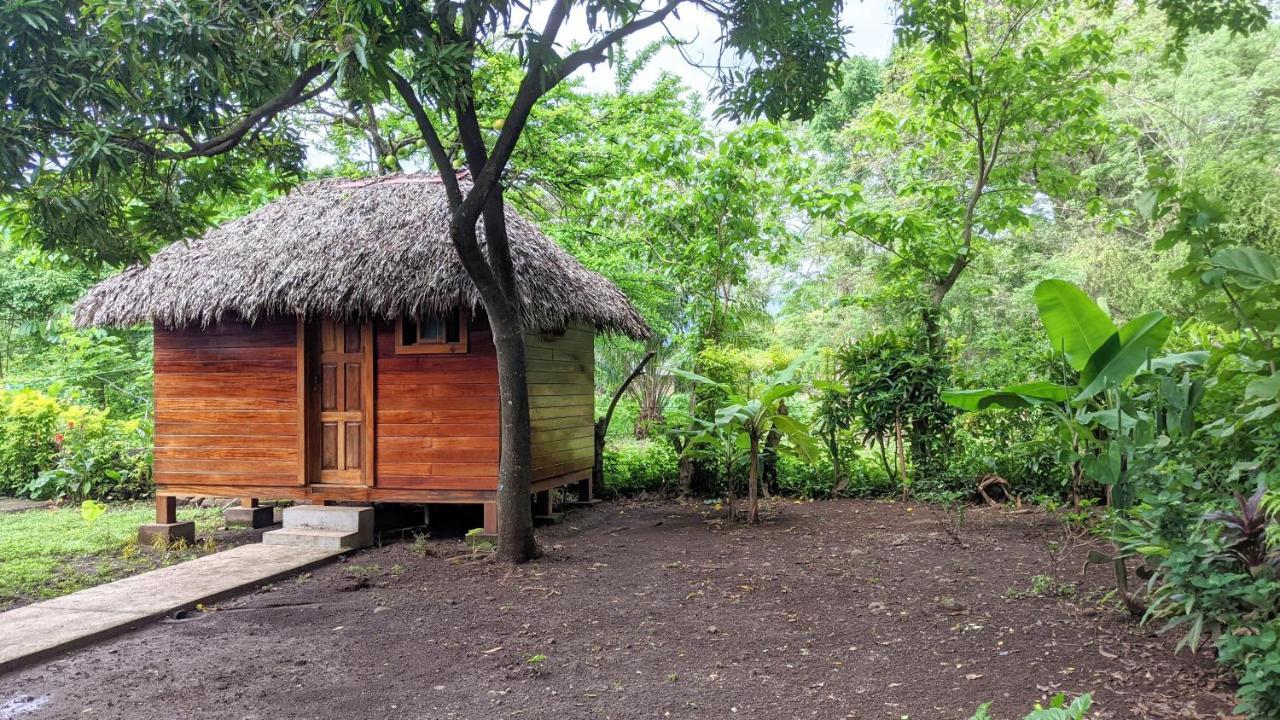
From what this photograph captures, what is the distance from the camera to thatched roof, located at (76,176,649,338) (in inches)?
261

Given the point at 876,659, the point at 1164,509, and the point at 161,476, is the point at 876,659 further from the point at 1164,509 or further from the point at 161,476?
the point at 161,476

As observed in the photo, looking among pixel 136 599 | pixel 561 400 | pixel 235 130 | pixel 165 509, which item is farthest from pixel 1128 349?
pixel 165 509

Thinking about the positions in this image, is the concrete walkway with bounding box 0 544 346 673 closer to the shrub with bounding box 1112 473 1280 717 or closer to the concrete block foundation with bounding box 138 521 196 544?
the concrete block foundation with bounding box 138 521 196 544

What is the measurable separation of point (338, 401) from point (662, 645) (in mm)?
4646

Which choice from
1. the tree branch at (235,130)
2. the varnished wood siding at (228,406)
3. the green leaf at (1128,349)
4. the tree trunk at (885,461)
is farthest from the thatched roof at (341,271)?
the green leaf at (1128,349)

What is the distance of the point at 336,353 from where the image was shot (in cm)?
744

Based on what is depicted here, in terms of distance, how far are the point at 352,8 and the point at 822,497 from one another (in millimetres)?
7081

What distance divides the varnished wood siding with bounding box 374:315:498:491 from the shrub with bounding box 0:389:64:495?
6.39 meters

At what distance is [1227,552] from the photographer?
2.89 metres

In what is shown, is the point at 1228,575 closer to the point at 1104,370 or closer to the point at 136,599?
the point at 1104,370

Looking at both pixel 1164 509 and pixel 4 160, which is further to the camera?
pixel 4 160

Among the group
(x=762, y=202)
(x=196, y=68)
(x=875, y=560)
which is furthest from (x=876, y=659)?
(x=762, y=202)

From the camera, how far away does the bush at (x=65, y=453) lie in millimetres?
10070

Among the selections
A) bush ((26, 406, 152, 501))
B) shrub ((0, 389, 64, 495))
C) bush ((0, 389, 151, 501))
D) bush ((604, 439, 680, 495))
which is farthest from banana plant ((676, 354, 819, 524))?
shrub ((0, 389, 64, 495))
